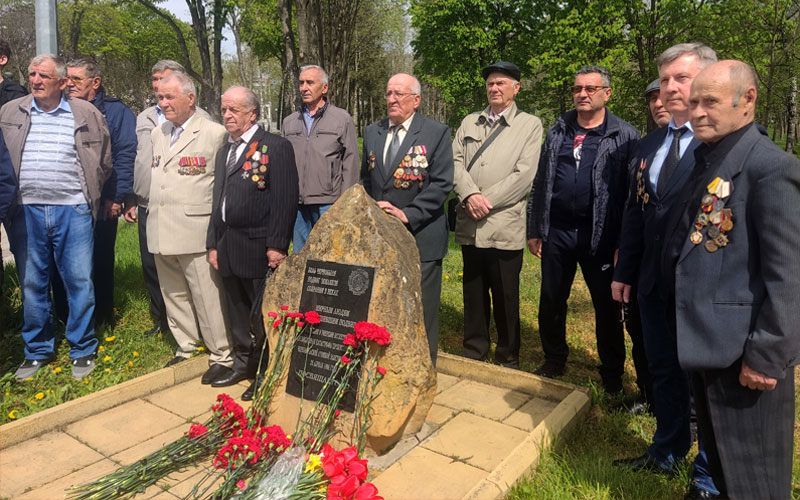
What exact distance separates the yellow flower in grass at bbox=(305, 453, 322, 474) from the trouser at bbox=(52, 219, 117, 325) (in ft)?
11.6

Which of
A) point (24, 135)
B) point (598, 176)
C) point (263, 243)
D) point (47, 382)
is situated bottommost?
point (47, 382)

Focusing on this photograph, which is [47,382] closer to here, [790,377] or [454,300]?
[454,300]

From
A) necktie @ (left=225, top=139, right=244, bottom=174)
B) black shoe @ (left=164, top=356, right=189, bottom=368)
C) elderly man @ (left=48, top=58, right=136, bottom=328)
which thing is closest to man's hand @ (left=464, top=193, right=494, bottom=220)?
necktie @ (left=225, top=139, right=244, bottom=174)

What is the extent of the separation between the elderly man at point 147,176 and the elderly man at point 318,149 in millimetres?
1088

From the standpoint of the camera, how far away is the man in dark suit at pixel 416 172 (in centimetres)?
418

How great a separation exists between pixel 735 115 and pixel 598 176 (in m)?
1.78

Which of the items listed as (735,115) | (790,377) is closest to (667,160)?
(735,115)

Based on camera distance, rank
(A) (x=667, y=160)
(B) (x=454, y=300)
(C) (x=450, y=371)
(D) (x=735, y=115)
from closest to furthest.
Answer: (D) (x=735, y=115)
(A) (x=667, y=160)
(C) (x=450, y=371)
(B) (x=454, y=300)

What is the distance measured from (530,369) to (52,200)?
4151 millimetres

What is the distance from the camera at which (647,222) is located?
3170 mm

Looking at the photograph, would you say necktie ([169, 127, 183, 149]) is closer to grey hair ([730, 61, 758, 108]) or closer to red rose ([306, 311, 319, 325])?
red rose ([306, 311, 319, 325])

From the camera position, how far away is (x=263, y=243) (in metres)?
4.23

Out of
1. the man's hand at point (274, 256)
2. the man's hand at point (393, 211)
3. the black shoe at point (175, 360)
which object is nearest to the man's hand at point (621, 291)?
the man's hand at point (393, 211)

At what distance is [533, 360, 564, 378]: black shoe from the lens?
4715 millimetres
